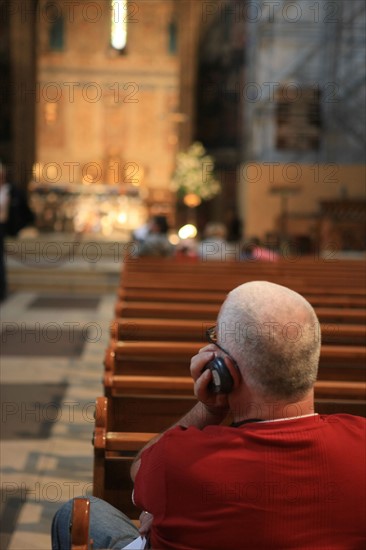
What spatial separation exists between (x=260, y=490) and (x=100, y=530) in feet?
1.74

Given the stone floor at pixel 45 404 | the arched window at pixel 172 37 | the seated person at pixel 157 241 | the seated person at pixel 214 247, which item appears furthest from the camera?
the arched window at pixel 172 37

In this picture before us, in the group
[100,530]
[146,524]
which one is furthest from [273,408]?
[100,530]

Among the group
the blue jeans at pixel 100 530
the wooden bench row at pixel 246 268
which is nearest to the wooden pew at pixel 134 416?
the blue jeans at pixel 100 530

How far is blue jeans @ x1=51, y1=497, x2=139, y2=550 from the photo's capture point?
5.74 feet

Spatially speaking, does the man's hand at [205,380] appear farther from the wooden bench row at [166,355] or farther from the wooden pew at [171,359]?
the wooden pew at [171,359]

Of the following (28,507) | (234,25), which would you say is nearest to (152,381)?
(28,507)

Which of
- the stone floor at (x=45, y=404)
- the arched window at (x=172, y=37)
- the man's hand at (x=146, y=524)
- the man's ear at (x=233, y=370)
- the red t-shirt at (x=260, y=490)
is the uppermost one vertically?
the arched window at (x=172, y=37)

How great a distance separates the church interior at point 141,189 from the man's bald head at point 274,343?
82cm

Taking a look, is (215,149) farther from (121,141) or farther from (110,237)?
(110,237)

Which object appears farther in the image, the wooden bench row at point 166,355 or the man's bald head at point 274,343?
the wooden bench row at point 166,355

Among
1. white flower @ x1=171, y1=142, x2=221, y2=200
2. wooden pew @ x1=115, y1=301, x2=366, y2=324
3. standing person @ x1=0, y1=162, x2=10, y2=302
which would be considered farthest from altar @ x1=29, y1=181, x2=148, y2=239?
wooden pew @ x1=115, y1=301, x2=366, y2=324

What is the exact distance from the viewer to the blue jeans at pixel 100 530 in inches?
68.9

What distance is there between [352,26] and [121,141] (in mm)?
7850

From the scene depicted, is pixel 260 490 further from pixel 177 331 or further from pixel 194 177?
pixel 194 177
